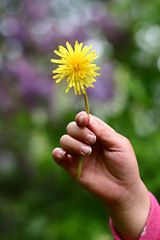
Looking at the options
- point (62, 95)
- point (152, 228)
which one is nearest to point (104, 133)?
point (152, 228)

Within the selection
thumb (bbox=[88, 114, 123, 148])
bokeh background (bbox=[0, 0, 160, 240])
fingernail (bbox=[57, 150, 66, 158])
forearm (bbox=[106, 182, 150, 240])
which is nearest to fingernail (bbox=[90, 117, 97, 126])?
thumb (bbox=[88, 114, 123, 148])

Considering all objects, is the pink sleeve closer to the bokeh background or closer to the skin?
the skin

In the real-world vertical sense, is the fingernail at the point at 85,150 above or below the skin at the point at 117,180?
above

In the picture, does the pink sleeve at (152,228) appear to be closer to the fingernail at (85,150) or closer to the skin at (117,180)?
the skin at (117,180)

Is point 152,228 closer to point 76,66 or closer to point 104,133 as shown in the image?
point 104,133

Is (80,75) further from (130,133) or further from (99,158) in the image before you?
(130,133)

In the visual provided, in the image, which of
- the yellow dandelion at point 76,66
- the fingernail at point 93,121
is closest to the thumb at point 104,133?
the fingernail at point 93,121

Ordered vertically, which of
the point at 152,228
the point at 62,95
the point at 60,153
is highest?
the point at 62,95

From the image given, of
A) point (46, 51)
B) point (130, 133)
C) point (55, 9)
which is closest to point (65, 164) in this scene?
point (130, 133)
